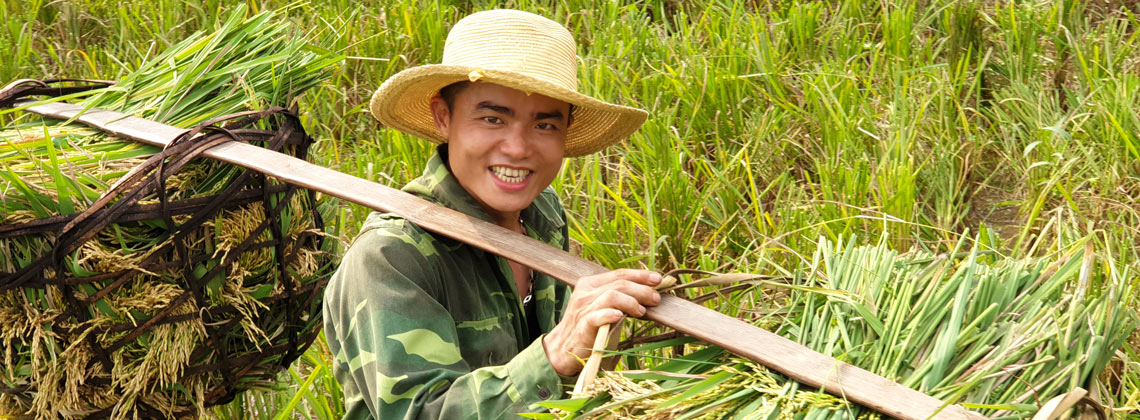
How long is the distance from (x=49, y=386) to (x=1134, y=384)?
7.73 ft

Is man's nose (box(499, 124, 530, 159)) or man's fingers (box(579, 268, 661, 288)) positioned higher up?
man's nose (box(499, 124, 530, 159))

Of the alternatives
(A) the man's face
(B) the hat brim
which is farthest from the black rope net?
(A) the man's face

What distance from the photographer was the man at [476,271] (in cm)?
182

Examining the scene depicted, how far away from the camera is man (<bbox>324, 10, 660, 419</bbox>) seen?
182 centimetres

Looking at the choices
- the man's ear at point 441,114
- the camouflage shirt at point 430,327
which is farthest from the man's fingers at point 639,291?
the man's ear at point 441,114

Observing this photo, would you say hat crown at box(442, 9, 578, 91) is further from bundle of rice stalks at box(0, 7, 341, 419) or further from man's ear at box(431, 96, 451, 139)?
bundle of rice stalks at box(0, 7, 341, 419)

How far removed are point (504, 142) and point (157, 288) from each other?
88 cm

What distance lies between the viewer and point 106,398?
8.21 ft

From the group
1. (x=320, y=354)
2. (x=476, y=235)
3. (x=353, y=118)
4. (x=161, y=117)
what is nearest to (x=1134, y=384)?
(x=476, y=235)

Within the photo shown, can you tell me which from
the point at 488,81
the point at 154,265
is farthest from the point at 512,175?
the point at 154,265

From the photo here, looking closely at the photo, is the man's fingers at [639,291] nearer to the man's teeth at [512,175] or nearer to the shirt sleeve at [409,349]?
the shirt sleeve at [409,349]

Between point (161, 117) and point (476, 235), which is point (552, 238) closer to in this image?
point (476, 235)

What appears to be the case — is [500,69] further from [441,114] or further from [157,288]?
[157,288]

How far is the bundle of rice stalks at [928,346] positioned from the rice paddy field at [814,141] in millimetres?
32
